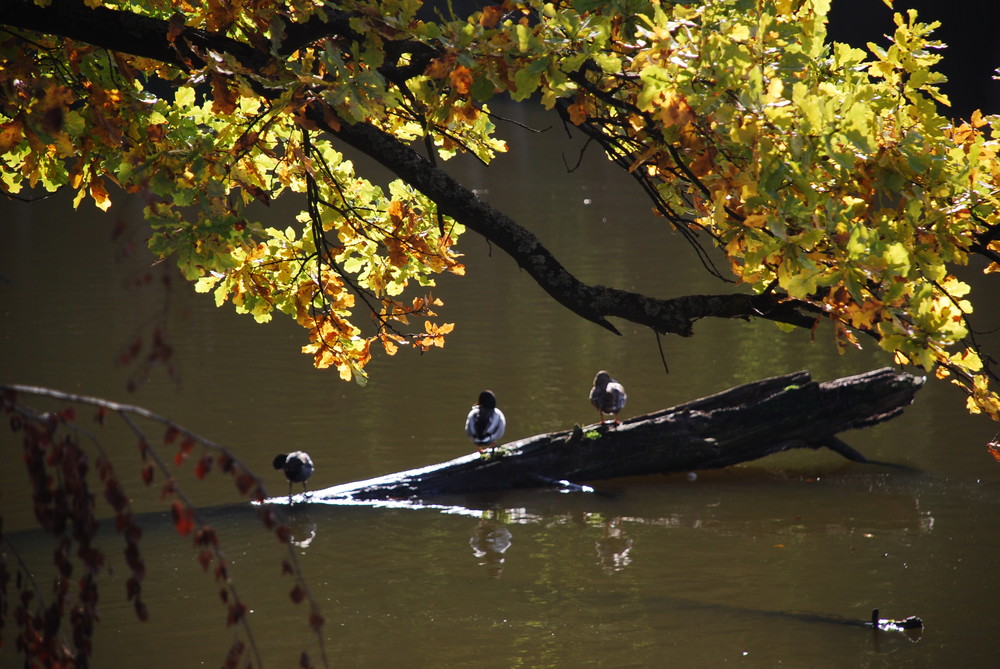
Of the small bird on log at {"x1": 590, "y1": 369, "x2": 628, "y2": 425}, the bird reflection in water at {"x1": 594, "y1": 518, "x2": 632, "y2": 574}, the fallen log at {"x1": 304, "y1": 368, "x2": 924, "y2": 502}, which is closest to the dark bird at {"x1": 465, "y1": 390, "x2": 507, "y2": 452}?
the fallen log at {"x1": 304, "y1": 368, "x2": 924, "y2": 502}

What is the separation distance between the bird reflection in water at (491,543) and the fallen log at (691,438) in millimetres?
633

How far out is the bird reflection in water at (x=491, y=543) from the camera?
29.5ft

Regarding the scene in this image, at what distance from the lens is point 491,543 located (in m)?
9.43

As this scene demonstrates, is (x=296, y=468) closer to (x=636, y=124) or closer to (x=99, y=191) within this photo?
(x=99, y=191)

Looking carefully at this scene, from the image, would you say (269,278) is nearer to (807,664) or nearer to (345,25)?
(345,25)

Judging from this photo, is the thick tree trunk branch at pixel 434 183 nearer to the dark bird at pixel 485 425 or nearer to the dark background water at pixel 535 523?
the dark background water at pixel 535 523

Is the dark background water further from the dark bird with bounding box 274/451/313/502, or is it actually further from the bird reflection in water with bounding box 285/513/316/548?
the dark bird with bounding box 274/451/313/502

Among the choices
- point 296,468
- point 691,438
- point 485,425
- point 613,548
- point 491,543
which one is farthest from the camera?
point 485,425

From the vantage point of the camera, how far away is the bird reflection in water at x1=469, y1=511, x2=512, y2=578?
900 centimetres

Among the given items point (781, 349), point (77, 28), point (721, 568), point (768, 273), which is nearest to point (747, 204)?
point (768, 273)

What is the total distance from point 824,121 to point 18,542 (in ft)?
27.1

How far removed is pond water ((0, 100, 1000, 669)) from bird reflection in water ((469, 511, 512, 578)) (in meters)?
0.03

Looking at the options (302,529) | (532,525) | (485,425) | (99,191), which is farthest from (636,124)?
(485,425)

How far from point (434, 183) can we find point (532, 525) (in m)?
5.95
